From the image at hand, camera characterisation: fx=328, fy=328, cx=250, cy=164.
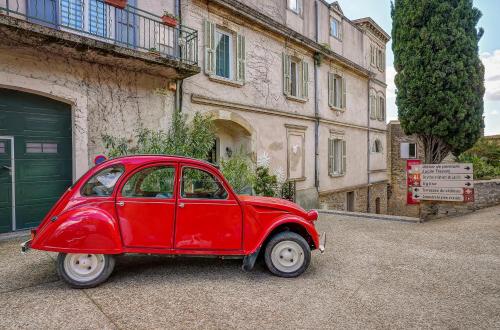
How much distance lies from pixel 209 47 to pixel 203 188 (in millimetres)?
6405

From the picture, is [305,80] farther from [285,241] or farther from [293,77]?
[285,241]

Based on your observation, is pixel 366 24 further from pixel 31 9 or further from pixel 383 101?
pixel 31 9

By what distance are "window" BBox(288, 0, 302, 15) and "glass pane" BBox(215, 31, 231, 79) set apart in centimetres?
405

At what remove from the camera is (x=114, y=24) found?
754cm

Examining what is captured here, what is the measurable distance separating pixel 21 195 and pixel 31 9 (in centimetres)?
374

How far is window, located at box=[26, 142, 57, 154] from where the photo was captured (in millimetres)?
6832

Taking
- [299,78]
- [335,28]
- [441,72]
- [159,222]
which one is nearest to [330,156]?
[299,78]

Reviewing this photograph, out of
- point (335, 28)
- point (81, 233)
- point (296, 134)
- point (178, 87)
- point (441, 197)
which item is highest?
point (335, 28)

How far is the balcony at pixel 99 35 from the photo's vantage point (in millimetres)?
5902

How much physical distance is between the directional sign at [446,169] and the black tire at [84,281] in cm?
806

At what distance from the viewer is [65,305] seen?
3.47m

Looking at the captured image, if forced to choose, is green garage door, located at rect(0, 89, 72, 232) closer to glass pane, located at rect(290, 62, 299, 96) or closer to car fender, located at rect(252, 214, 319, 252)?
car fender, located at rect(252, 214, 319, 252)

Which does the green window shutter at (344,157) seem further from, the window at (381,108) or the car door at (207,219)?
the car door at (207,219)

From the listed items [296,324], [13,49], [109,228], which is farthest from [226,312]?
[13,49]
